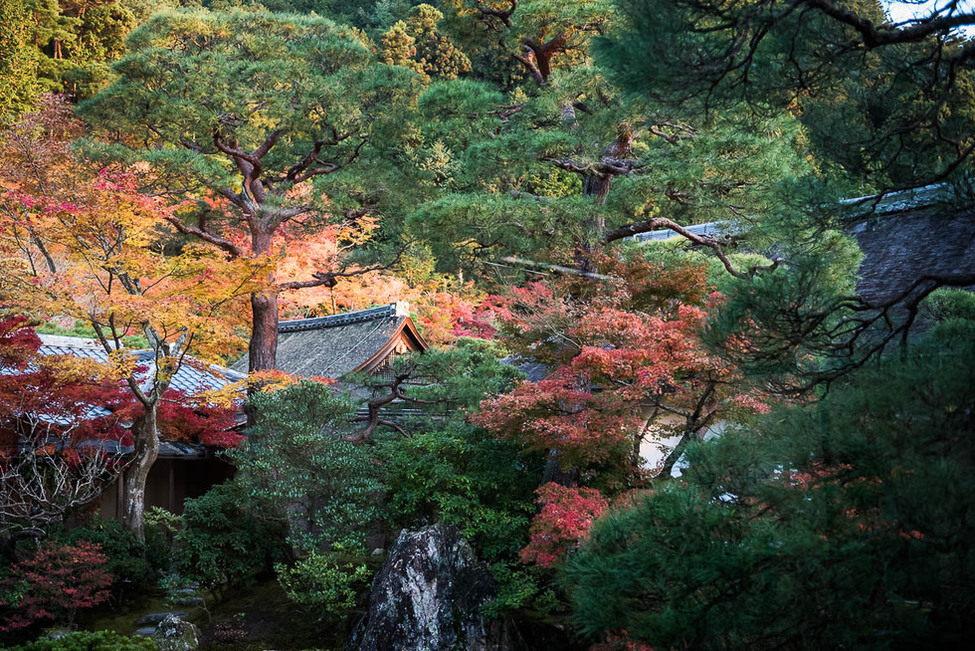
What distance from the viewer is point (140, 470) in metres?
9.48

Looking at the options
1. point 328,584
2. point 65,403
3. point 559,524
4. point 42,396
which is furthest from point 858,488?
point 65,403

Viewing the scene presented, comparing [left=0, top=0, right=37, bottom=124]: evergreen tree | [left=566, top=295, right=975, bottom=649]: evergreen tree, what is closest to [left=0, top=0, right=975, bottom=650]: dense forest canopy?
[left=566, top=295, right=975, bottom=649]: evergreen tree

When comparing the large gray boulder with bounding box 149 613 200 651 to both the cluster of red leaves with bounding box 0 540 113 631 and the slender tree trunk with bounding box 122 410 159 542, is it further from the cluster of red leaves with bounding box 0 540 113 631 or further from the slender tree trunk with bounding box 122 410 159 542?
the slender tree trunk with bounding box 122 410 159 542

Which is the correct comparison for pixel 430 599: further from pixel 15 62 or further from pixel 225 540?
pixel 15 62

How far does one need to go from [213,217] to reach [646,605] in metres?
11.6

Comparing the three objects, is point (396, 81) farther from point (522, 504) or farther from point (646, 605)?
point (646, 605)

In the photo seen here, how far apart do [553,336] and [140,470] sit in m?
5.18

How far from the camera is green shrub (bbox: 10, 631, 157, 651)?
23.1ft

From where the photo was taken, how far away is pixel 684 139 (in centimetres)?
880

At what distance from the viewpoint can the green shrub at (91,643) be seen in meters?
7.04

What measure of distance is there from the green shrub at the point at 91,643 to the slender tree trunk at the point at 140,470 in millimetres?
2147

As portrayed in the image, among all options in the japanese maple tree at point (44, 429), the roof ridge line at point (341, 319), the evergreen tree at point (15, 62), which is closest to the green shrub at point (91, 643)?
the japanese maple tree at point (44, 429)

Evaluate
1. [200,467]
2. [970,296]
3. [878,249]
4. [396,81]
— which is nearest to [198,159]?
[396,81]

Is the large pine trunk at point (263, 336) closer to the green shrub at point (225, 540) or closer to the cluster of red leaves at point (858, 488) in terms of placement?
the green shrub at point (225, 540)
